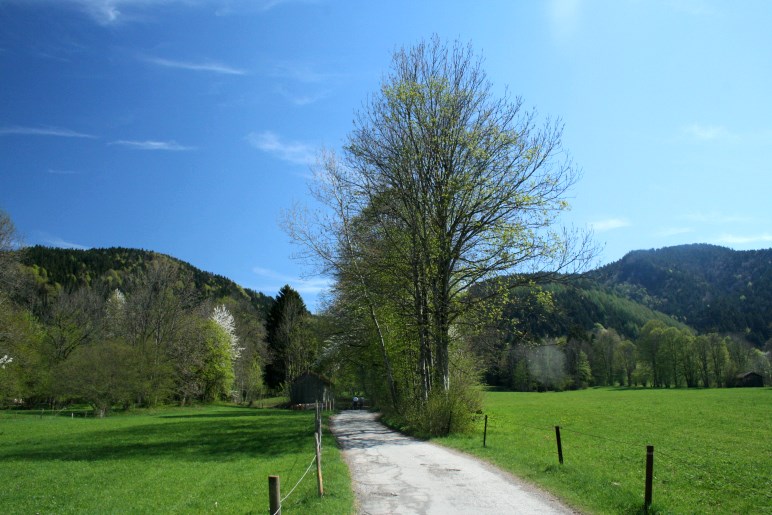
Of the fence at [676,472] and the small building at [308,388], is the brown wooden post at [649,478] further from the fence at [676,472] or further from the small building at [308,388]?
the small building at [308,388]

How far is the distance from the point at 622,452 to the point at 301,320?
50.0 m

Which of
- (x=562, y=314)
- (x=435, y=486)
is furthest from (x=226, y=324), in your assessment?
(x=435, y=486)

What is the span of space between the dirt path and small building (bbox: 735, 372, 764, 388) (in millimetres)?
102745

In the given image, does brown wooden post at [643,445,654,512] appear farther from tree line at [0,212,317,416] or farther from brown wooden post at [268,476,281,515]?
tree line at [0,212,317,416]

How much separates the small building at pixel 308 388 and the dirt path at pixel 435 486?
142 feet

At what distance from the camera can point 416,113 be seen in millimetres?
20688

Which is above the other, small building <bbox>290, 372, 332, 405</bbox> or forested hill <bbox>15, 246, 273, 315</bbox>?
forested hill <bbox>15, 246, 273, 315</bbox>

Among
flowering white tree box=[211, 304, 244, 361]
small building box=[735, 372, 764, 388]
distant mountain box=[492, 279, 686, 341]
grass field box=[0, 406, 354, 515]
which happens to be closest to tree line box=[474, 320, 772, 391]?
small building box=[735, 372, 764, 388]

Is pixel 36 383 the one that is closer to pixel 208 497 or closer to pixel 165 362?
pixel 165 362

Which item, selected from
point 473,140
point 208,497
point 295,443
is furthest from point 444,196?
point 208,497

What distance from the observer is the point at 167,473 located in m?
13.9

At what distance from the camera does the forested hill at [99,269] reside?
114 m

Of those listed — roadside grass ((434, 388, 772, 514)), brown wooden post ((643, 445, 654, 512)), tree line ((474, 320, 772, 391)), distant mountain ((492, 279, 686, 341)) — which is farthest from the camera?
tree line ((474, 320, 772, 391))

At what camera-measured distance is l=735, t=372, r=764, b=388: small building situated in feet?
308
